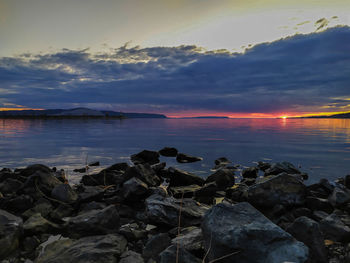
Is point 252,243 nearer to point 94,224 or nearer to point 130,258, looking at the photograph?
point 130,258

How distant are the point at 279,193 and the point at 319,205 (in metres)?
1.67

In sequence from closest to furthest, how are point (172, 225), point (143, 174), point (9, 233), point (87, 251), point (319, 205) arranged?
point (87, 251) < point (9, 233) < point (172, 225) < point (319, 205) < point (143, 174)

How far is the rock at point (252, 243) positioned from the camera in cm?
386

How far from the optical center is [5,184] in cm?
1024

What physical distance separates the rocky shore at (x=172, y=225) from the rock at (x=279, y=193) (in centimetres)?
3

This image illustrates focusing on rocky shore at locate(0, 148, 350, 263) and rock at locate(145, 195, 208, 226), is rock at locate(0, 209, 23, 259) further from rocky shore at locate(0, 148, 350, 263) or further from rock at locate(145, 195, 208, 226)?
rock at locate(145, 195, 208, 226)

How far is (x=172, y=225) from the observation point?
6.80 meters

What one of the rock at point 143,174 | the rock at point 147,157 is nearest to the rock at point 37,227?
the rock at point 143,174

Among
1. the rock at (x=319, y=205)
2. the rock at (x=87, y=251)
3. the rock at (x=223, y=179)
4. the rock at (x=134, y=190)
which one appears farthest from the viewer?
the rock at (x=223, y=179)

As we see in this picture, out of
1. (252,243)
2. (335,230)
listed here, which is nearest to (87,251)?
(252,243)

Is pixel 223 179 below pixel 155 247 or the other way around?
below

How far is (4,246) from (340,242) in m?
8.23

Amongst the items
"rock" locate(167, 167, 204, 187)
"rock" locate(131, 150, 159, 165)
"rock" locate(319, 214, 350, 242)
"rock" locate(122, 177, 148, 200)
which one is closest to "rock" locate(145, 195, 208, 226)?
"rock" locate(122, 177, 148, 200)

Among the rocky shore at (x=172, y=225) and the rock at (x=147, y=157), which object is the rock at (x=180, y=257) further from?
the rock at (x=147, y=157)
